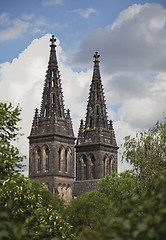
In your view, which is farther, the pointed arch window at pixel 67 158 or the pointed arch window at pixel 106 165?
the pointed arch window at pixel 106 165

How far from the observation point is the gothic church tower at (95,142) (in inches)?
3812

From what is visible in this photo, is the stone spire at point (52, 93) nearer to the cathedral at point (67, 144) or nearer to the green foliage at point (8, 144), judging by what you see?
the cathedral at point (67, 144)

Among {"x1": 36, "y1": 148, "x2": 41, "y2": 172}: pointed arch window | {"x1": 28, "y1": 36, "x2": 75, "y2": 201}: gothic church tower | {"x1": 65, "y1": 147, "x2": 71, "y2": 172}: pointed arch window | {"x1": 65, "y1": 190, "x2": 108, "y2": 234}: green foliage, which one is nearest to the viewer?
{"x1": 65, "y1": 190, "x2": 108, "y2": 234}: green foliage

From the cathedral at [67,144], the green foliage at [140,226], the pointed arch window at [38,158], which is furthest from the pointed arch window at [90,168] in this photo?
the green foliage at [140,226]

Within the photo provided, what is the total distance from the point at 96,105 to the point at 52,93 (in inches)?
355

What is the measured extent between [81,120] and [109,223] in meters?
89.6

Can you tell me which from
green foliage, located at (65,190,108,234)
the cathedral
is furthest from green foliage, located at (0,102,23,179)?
the cathedral

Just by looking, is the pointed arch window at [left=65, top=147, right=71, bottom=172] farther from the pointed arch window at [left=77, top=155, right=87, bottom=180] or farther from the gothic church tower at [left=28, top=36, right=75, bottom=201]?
the pointed arch window at [left=77, top=155, right=87, bottom=180]

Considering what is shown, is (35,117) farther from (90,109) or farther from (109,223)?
(109,223)

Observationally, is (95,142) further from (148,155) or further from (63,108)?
(148,155)

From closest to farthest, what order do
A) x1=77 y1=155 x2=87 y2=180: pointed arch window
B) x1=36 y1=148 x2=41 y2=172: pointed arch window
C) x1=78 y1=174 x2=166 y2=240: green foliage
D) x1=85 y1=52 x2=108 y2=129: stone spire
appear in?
x1=78 y1=174 x2=166 y2=240: green foliage
x1=36 y1=148 x2=41 y2=172: pointed arch window
x1=77 y1=155 x2=87 y2=180: pointed arch window
x1=85 y1=52 x2=108 y2=129: stone spire

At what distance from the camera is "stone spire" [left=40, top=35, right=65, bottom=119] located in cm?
9231

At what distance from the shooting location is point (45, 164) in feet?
298

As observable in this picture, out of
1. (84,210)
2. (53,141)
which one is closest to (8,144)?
(84,210)
